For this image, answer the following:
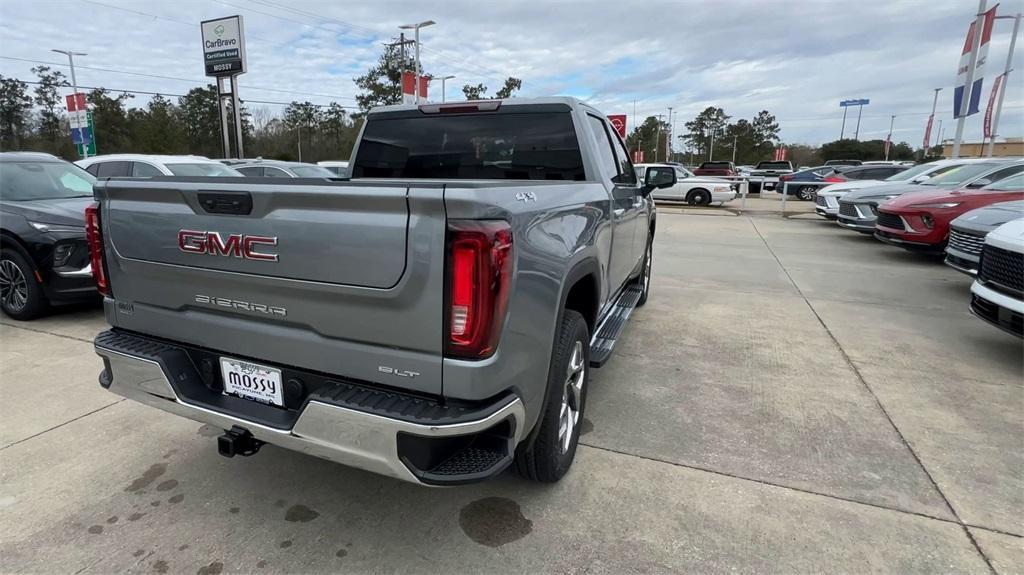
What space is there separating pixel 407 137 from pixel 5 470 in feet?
9.70

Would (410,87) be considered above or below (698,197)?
above

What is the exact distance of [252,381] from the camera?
222cm

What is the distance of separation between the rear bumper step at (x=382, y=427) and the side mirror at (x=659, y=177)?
351 centimetres

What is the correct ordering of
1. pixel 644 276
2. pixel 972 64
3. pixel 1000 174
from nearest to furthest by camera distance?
1. pixel 644 276
2. pixel 1000 174
3. pixel 972 64

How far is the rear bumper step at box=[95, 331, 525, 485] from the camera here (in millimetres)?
1816

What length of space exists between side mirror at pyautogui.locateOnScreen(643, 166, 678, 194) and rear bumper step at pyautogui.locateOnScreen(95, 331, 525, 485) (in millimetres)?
3514

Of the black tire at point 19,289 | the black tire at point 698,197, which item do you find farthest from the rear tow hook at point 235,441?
the black tire at point 698,197

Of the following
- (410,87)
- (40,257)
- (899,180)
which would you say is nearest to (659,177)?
(40,257)

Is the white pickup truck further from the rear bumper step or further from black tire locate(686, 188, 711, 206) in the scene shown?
the rear bumper step

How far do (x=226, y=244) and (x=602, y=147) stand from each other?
8.68ft

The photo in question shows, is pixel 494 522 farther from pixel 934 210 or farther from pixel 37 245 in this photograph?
pixel 934 210

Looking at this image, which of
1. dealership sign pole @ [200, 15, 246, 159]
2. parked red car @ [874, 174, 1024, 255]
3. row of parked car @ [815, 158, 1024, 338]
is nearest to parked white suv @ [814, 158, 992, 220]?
row of parked car @ [815, 158, 1024, 338]

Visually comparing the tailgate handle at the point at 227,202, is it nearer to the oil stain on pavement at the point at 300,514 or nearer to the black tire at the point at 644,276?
the oil stain on pavement at the point at 300,514

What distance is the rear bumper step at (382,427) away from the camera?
182 centimetres
